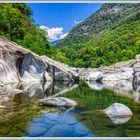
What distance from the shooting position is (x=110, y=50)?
87.6 feet

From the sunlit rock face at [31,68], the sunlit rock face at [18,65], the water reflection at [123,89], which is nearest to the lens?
the water reflection at [123,89]

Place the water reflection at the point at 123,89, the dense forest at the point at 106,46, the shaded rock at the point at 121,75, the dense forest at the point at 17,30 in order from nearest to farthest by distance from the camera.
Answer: the water reflection at the point at 123,89 < the dense forest at the point at 17,30 < the shaded rock at the point at 121,75 < the dense forest at the point at 106,46

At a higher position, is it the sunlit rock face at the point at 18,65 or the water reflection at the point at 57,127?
the sunlit rock face at the point at 18,65

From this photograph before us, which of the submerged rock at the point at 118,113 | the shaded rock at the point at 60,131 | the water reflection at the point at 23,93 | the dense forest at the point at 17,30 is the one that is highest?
the dense forest at the point at 17,30

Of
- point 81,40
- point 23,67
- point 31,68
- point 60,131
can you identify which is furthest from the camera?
point 81,40

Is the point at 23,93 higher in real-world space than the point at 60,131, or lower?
higher

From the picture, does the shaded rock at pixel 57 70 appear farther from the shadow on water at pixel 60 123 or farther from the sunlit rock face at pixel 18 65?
the shadow on water at pixel 60 123

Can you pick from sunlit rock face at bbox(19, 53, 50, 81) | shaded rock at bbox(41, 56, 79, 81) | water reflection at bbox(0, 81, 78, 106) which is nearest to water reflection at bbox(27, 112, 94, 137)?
water reflection at bbox(0, 81, 78, 106)

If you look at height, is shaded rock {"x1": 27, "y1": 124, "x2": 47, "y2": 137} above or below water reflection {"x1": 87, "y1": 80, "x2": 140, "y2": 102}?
below

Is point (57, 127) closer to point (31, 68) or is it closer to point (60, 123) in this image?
point (60, 123)

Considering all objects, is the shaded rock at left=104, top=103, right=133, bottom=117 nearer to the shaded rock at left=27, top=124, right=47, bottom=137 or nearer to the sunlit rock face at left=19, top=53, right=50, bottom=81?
the shaded rock at left=27, top=124, right=47, bottom=137

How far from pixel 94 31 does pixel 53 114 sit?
29403 mm

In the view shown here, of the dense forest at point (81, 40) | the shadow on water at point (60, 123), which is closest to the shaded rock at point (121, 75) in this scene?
the dense forest at point (81, 40)

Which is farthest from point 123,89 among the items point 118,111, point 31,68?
point 118,111
